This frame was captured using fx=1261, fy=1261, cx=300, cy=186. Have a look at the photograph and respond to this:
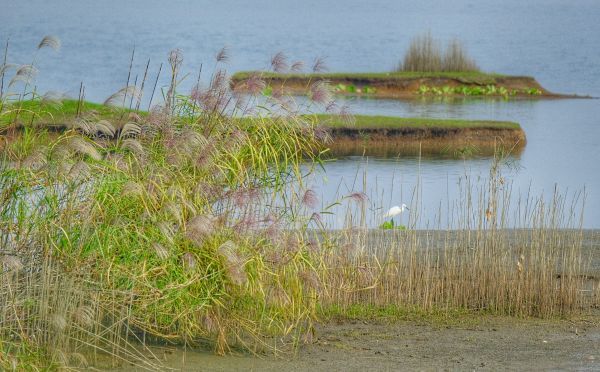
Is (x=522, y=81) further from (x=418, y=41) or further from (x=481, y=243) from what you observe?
(x=481, y=243)

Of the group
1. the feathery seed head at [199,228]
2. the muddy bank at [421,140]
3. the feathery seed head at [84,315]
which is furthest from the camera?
the muddy bank at [421,140]

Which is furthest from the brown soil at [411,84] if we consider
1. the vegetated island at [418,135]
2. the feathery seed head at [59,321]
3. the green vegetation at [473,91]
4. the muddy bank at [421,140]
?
the feathery seed head at [59,321]

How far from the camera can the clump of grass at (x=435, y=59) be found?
38094 mm

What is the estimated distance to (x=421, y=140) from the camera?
22.6m

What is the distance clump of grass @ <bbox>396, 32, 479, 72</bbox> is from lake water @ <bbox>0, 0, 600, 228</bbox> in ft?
11.2

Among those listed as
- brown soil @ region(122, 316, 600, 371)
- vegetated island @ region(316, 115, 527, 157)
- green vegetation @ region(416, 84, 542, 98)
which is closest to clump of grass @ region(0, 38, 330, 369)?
brown soil @ region(122, 316, 600, 371)

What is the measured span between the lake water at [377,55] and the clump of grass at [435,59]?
11.2ft

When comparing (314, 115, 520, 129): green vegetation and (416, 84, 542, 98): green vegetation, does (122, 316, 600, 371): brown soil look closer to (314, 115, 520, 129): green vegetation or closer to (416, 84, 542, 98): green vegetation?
(314, 115, 520, 129): green vegetation

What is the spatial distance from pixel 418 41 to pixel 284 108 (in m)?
31.5

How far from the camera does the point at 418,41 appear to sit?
39438 mm

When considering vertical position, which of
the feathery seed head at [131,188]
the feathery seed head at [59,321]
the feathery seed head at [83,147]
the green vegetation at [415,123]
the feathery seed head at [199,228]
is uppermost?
the feathery seed head at [83,147]

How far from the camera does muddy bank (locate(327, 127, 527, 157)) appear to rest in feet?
72.5

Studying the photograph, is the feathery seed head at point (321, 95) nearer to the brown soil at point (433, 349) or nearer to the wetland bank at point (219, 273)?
the wetland bank at point (219, 273)

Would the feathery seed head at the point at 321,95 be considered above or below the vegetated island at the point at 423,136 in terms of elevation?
above
